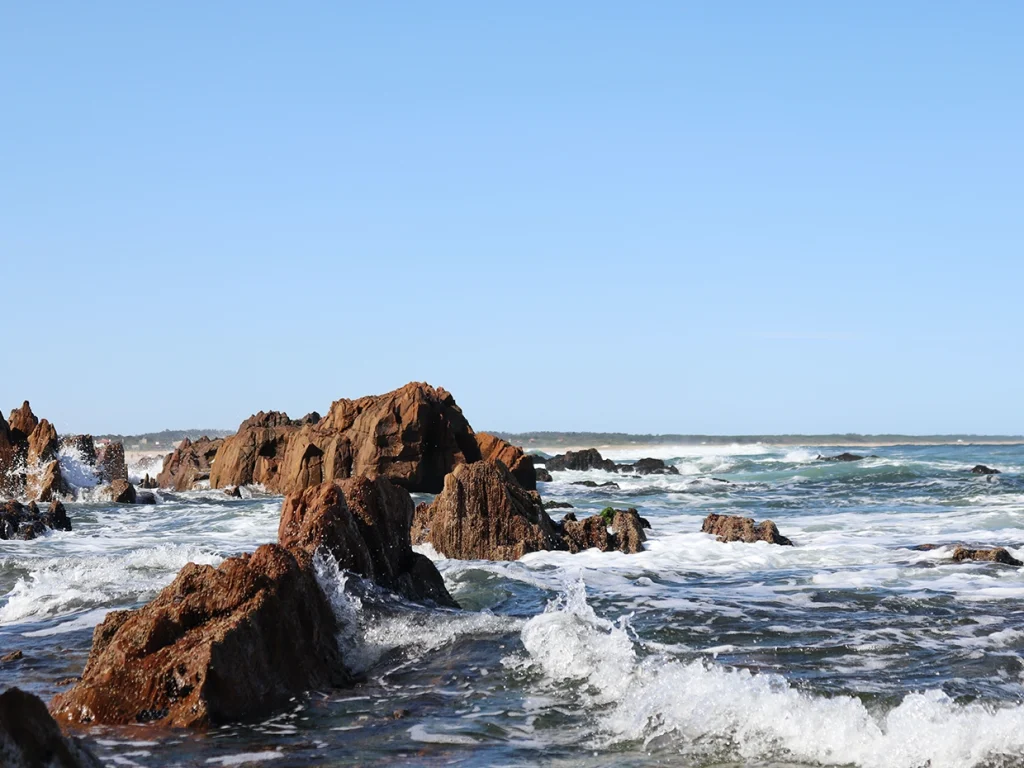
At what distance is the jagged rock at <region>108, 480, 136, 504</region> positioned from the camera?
1230 inches

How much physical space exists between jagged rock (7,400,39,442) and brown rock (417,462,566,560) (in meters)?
22.9

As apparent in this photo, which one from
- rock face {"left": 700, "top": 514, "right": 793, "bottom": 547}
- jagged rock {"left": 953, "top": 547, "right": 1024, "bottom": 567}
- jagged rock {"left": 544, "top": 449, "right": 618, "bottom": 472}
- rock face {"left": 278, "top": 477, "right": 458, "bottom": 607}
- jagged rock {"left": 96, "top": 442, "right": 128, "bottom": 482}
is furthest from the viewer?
jagged rock {"left": 544, "top": 449, "right": 618, "bottom": 472}

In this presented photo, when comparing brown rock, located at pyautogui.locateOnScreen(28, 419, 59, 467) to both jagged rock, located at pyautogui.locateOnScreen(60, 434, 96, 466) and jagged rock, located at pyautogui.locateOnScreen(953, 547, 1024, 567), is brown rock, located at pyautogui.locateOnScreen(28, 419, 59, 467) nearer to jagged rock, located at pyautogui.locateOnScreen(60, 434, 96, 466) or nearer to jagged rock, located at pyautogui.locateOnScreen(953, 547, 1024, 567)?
jagged rock, located at pyautogui.locateOnScreen(60, 434, 96, 466)

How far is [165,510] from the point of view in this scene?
2911cm

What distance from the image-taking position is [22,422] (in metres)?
36.5

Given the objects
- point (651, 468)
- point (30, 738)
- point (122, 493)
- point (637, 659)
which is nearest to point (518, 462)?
point (122, 493)

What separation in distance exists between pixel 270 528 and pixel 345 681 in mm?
15179

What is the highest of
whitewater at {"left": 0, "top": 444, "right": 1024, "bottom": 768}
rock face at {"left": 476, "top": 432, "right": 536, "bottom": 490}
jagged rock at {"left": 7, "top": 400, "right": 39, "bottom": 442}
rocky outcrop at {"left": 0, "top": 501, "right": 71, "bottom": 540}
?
jagged rock at {"left": 7, "top": 400, "right": 39, "bottom": 442}

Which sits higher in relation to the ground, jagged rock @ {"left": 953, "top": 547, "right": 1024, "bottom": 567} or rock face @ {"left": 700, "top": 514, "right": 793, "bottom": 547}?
rock face @ {"left": 700, "top": 514, "right": 793, "bottom": 547}

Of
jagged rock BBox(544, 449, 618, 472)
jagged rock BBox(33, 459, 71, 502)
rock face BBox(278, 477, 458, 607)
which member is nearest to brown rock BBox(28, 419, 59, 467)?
jagged rock BBox(33, 459, 71, 502)

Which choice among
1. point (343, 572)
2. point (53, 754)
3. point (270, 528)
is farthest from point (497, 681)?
point (270, 528)

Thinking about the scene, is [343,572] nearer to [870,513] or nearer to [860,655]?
[860,655]

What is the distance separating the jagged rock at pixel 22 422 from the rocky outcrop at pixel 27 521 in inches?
532

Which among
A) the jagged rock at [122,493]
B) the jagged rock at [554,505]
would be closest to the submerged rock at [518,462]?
the jagged rock at [554,505]
